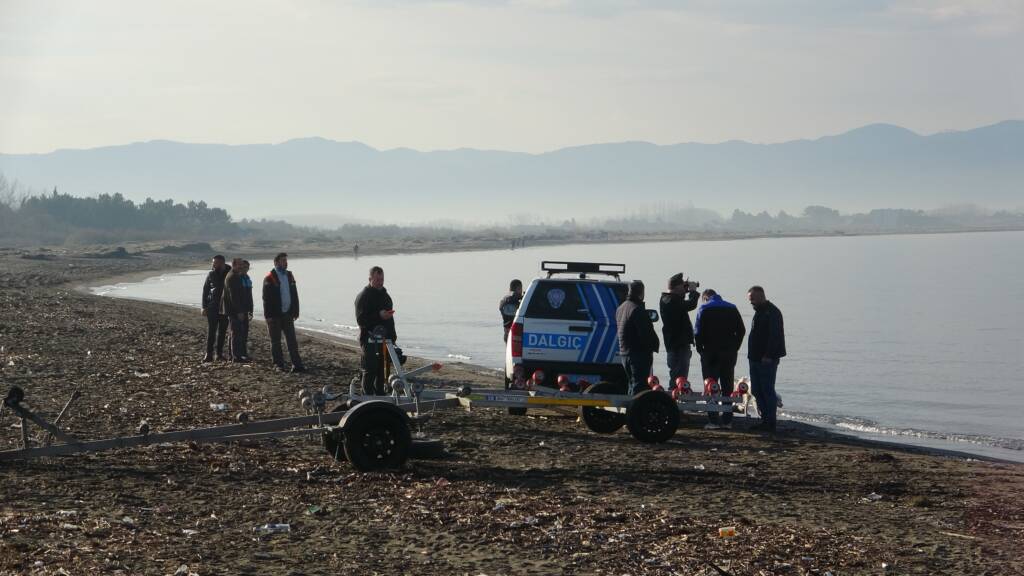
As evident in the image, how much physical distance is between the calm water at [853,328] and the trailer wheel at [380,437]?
921 centimetres

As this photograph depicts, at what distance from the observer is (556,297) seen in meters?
14.6

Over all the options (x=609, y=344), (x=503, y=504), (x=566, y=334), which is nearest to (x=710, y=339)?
(x=609, y=344)

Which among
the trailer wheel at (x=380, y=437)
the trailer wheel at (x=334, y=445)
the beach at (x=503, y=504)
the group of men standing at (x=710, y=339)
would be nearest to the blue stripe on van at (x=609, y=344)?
the group of men standing at (x=710, y=339)

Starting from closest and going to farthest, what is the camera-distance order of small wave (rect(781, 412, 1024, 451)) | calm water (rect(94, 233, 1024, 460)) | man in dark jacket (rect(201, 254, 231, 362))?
small wave (rect(781, 412, 1024, 451)) < man in dark jacket (rect(201, 254, 231, 362)) < calm water (rect(94, 233, 1024, 460))

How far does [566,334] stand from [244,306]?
728 centimetres

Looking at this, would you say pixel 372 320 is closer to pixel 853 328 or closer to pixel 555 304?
pixel 555 304

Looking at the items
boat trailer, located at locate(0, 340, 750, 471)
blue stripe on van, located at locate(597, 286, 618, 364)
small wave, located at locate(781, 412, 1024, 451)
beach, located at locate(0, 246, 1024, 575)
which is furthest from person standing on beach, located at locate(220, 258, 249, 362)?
small wave, located at locate(781, 412, 1024, 451)

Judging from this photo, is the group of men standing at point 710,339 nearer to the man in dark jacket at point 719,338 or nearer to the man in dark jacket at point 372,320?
the man in dark jacket at point 719,338

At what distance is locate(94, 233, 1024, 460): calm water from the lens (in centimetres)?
2044

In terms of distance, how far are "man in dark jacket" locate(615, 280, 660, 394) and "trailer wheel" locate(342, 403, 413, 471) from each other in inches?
149

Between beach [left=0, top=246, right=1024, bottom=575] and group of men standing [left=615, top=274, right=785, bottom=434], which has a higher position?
group of men standing [left=615, top=274, right=785, bottom=434]

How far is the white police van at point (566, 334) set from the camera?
14.4m

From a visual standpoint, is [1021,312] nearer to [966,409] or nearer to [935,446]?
[966,409]

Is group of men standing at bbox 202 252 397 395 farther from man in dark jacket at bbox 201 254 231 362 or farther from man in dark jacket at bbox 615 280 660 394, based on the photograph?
man in dark jacket at bbox 615 280 660 394
